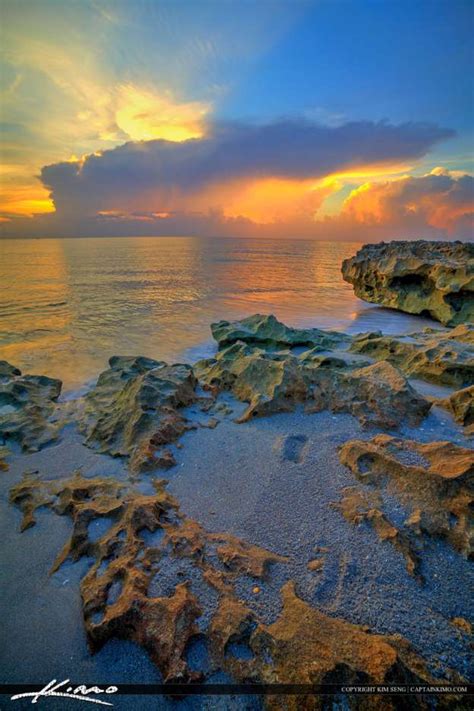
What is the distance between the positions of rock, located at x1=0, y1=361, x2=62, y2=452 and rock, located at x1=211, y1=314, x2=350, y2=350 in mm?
4685

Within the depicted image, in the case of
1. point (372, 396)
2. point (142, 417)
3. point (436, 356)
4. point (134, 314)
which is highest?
point (436, 356)

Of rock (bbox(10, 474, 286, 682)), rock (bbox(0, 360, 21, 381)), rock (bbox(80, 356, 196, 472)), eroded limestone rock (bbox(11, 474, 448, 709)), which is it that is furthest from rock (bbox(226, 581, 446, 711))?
rock (bbox(0, 360, 21, 381))

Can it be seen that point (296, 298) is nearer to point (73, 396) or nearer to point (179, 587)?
point (73, 396)

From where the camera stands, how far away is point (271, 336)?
9.20 meters

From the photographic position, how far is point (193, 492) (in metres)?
3.33

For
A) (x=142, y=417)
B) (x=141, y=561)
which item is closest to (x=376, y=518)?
(x=141, y=561)

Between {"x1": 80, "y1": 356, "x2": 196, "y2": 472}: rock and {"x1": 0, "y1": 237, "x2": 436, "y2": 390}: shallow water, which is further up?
{"x1": 80, "y1": 356, "x2": 196, "y2": 472}: rock

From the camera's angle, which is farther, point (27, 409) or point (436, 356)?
point (436, 356)

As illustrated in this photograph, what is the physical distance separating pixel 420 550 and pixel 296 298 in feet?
61.5

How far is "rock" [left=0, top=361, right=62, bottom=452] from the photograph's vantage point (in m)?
4.55

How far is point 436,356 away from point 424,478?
11.9 feet

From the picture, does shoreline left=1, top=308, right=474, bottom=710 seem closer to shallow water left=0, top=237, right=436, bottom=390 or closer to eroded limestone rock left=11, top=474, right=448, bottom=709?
eroded limestone rock left=11, top=474, right=448, bottom=709

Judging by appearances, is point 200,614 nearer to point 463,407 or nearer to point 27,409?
point 463,407

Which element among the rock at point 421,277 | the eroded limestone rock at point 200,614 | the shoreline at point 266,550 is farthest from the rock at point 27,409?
the rock at point 421,277
